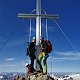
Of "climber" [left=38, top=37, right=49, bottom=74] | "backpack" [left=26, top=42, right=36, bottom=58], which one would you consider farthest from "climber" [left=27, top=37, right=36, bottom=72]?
"climber" [left=38, top=37, right=49, bottom=74]

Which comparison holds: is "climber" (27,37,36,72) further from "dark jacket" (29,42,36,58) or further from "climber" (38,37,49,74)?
"climber" (38,37,49,74)

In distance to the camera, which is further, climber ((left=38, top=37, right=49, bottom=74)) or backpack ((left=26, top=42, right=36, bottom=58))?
backpack ((left=26, top=42, right=36, bottom=58))

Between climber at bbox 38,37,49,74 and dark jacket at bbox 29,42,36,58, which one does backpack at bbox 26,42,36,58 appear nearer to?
dark jacket at bbox 29,42,36,58

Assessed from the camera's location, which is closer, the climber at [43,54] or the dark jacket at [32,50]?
the climber at [43,54]

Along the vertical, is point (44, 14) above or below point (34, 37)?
above

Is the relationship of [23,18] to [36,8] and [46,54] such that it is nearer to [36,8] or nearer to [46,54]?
[36,8]

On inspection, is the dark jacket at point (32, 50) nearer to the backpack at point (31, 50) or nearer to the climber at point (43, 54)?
the backpack at point (31, 50)

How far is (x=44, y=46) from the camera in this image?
25297 mm

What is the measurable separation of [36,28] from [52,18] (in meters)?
1.66

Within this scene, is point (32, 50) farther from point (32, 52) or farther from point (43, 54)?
point (43, 54)

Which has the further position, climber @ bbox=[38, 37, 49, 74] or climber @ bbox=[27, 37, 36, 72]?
climber @ bbox=[27, 37, 36, 72]

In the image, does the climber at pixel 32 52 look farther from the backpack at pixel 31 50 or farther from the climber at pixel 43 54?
the climber at pixel 43 54

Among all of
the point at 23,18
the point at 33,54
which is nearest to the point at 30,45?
the point at 33,54

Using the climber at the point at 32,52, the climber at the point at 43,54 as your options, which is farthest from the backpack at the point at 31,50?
the climber at the point at 43,54
